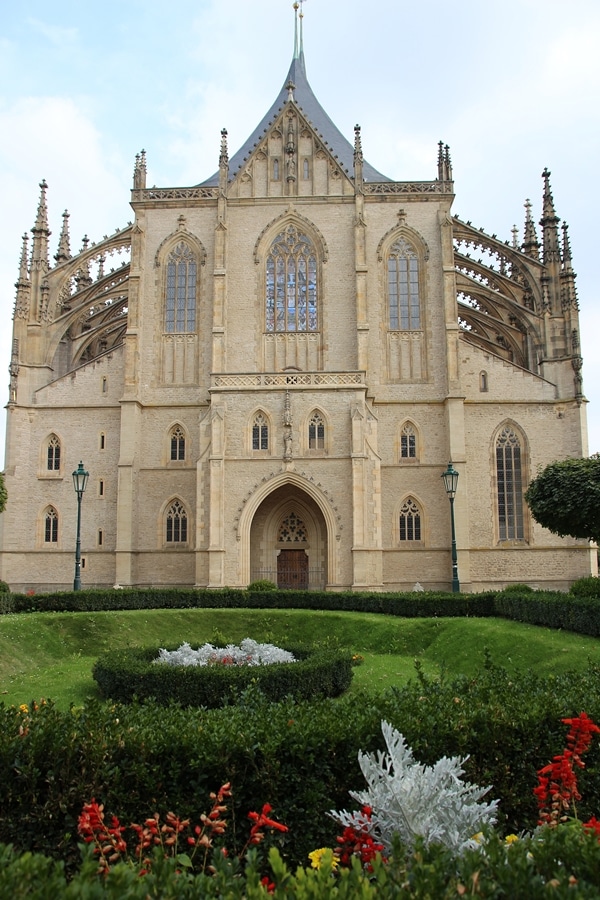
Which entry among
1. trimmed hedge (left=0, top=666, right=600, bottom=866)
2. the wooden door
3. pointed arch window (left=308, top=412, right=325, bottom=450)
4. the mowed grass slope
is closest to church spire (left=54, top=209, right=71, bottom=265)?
pointed arch window (left=308, top=412, right=325, bottom=450)

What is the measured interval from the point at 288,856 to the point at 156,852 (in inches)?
112

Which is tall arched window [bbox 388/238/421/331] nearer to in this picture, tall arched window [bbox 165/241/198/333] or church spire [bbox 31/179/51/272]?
tall arched window [bbox 165/241/198/333]

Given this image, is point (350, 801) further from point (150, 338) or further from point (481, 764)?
point (150, 338)

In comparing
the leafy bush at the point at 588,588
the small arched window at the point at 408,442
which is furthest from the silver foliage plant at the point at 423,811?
the small arched window at the point at 408,442

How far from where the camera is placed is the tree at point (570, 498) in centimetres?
2041

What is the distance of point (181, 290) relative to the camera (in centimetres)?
3838

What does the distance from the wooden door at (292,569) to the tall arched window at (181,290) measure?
12.1 meters

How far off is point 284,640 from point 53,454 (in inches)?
916

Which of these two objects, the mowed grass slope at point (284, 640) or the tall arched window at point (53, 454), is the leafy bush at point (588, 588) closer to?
the mowed grass slope at point (284, 640)

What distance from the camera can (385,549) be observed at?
3478cm

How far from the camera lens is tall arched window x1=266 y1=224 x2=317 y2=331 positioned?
37719 mm

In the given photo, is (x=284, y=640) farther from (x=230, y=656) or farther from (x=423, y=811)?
(x=423, y=811)

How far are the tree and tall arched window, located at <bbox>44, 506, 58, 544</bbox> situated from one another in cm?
2313

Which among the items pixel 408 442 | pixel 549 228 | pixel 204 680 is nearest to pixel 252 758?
pixel 204 680
